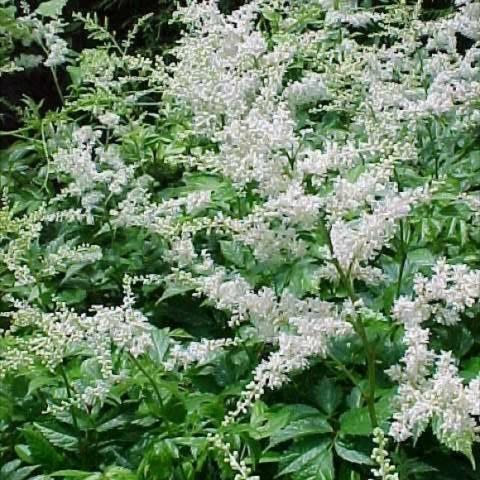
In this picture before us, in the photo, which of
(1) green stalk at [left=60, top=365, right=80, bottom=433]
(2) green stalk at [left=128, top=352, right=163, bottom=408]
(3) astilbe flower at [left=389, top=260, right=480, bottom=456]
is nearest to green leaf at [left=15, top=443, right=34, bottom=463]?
(1) green stalk at [left=60, top=365, right=80, bottom=433]

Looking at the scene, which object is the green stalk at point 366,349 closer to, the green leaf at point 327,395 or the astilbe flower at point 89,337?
the green leaf at point 327,395

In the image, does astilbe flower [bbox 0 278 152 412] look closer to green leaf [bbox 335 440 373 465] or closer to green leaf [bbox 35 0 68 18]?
green leaf [bbox 335 440 373 465]

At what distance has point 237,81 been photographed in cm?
262

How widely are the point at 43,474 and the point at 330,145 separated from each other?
1.05 metres

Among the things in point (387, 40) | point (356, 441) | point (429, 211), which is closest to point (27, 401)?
point (356, 441)

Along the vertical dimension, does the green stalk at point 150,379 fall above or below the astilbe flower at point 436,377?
A: below

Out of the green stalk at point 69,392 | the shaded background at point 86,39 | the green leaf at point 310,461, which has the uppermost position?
the green leaf at point 310,461

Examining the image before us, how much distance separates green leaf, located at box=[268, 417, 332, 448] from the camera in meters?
2.04

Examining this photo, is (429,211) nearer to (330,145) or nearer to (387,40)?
(330,145)

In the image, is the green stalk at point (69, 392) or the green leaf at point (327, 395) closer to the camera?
the green leaf at point (327, 395)

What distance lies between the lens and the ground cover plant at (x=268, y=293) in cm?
204

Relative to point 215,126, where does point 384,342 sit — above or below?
below

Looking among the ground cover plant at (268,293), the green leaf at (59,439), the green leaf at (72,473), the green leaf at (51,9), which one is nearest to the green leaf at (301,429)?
the ground cover plant at (268,293)

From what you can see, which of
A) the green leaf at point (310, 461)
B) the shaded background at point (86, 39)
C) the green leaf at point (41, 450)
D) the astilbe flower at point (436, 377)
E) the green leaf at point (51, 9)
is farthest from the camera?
the shaded background at point (86, 39)
